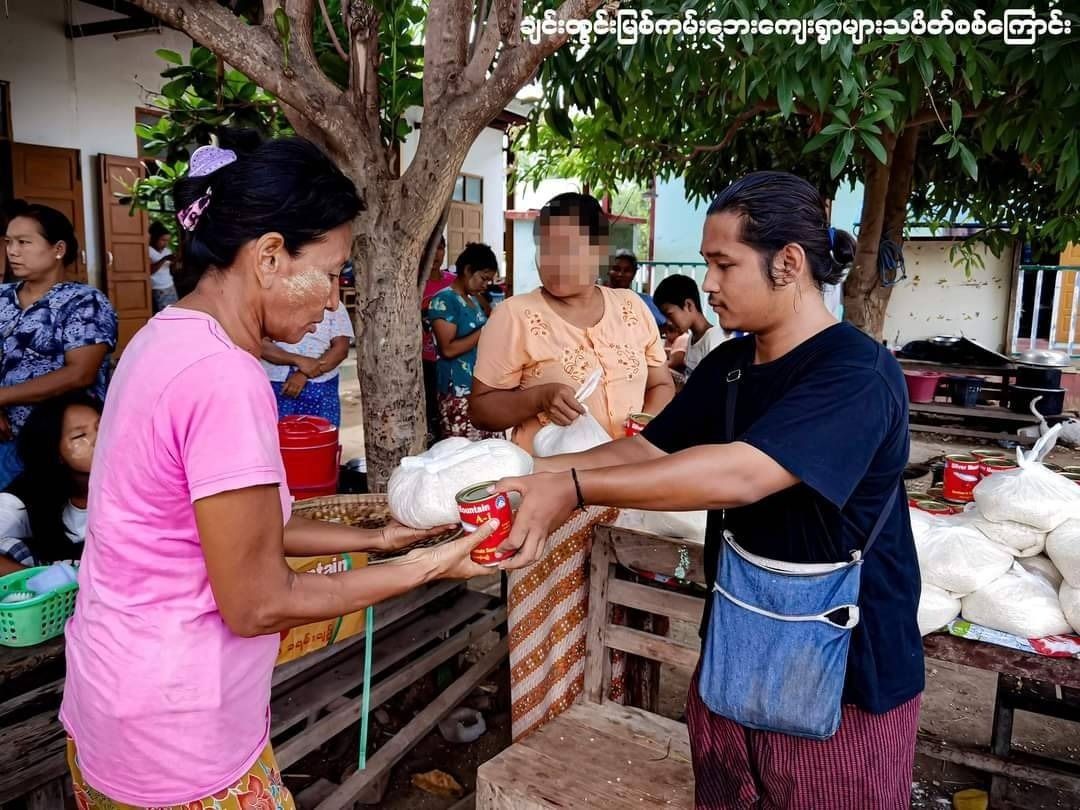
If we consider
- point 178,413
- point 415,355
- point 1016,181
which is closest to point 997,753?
point 415,355

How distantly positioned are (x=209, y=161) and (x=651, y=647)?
1.71m

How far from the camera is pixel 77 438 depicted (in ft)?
8.86

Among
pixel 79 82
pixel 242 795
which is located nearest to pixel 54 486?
pixel 242 795

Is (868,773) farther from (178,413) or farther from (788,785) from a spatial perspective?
(178,413)

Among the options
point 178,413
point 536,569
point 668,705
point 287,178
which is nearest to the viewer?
point 178,413

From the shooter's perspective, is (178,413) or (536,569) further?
(536,569)

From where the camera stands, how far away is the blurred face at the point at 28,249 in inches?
120

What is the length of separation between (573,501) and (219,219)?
78 cm

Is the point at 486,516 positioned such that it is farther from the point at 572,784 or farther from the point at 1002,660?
the point at 1002,660

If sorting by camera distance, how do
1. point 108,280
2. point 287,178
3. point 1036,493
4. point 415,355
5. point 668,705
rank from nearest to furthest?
1. point 287,178
2. point 1036,493
3. point 415,355
4. point 668,705
5. point 108,280

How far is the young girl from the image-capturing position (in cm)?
270

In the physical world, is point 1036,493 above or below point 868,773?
above

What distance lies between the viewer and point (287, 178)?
1.24 m

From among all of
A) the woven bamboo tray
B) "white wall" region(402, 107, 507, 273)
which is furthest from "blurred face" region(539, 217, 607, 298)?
"white wall" region(402, 107, 507, 273)
